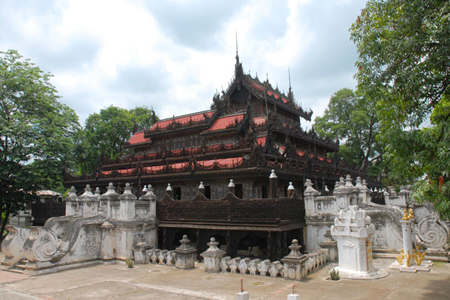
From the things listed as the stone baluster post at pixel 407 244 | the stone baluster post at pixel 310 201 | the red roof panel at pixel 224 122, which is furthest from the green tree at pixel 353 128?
the stone baluster post at pixel 407 244

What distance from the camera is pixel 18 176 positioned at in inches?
851

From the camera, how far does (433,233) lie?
41.6 feet

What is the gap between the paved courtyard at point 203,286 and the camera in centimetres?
934

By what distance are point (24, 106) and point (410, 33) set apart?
2373cm

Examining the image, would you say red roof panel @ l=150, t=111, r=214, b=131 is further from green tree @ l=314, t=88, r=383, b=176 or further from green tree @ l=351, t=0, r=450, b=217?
green tree @ l=314, t=88, r=383, b=176

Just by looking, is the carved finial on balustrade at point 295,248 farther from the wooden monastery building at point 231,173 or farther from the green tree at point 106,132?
the green tree at point 106,132

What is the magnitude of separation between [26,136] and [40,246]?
11.4 metres

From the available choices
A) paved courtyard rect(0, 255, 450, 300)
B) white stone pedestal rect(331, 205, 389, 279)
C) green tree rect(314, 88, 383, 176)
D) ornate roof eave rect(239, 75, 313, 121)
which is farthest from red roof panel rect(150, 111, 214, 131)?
green tree rect(314, 88, 383, 176)

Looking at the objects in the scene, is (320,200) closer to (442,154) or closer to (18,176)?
(442,154)

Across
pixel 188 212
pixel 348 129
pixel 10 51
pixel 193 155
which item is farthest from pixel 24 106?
pixel 348 129

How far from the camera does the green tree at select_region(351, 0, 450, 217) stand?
745 cm

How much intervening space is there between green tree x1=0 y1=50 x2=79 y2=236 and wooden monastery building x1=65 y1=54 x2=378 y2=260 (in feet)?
8.32

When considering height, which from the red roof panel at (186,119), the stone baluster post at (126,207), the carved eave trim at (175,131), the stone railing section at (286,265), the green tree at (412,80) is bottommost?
the stone railing section at (286,265)

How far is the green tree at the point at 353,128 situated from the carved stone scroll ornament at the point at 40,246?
117 feet
